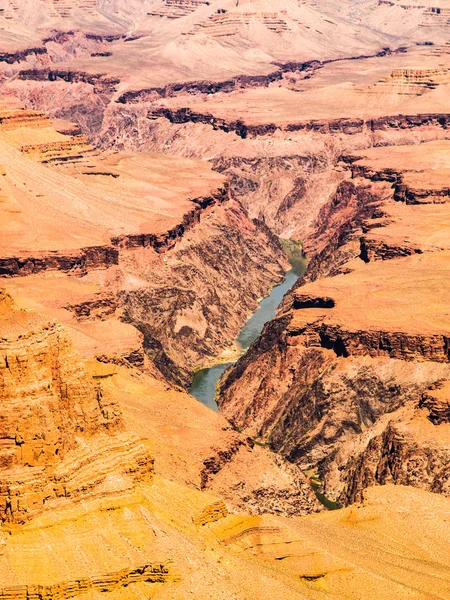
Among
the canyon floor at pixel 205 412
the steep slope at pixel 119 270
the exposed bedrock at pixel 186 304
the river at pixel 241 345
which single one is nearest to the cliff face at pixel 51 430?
the canyon floor at pixel 205 412

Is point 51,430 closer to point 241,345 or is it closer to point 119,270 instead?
point 241,345

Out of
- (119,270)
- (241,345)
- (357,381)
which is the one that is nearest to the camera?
(357,381)

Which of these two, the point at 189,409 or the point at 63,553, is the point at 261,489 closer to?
the point at 189,409

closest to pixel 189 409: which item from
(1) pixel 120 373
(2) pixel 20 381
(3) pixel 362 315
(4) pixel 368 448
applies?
(1) pixel 120 373

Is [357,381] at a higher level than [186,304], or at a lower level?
higher

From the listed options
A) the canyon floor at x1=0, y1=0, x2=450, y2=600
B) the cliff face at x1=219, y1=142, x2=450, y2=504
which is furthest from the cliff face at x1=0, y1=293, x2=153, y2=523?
the cliff face at x1=219, y1=142, x2=450, y2=504

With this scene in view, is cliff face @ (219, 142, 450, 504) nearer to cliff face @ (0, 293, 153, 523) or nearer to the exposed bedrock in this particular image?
the exposed bedrock

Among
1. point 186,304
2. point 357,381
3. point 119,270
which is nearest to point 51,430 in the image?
point 357,381

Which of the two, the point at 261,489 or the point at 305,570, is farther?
the point at 261,489

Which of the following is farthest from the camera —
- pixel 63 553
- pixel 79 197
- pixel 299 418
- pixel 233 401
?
pixel 79 197
